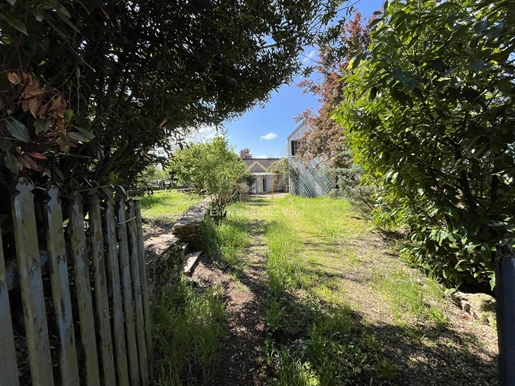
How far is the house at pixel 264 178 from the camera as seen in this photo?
2248 centimetres

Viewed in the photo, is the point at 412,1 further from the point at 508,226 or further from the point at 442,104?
the point at 508,226

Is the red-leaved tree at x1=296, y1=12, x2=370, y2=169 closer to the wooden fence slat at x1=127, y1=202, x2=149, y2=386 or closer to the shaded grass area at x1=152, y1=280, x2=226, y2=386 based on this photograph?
the shaded grass area at x1=152, y1=280, x2=226, y2=386

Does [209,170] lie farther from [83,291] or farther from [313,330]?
[83,291]

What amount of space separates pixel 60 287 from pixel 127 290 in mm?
446

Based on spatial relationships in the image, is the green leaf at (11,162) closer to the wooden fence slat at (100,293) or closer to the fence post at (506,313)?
the wooden fence slat at (100,293)

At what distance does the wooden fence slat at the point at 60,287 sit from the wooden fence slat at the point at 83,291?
60mm

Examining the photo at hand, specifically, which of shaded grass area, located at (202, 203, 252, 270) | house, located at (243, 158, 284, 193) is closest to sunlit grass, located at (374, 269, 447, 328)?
shaded grass area, located at (202, 203, 252, 270)

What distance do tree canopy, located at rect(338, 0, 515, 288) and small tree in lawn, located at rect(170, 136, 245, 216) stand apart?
16.4 feet

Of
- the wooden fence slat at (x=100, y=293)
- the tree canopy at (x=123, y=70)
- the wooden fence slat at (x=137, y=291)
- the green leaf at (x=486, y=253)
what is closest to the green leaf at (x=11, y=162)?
the tree canopy at (x=123, y=70)

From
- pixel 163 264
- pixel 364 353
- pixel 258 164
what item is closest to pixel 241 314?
pixel 163 264

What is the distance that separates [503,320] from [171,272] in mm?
2663

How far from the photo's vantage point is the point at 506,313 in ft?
2.94

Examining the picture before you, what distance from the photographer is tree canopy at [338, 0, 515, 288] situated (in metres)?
1.38

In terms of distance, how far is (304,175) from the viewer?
619 inches
